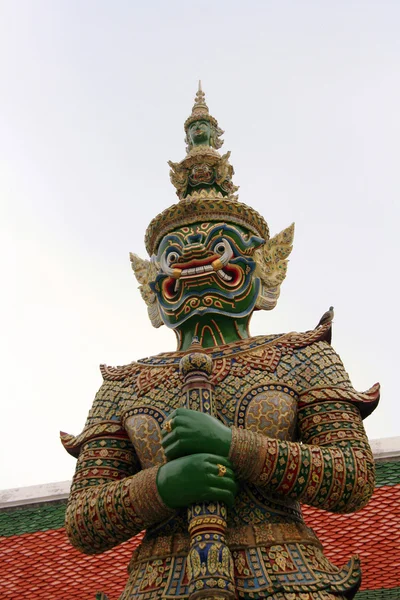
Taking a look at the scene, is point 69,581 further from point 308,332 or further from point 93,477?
point 308,332

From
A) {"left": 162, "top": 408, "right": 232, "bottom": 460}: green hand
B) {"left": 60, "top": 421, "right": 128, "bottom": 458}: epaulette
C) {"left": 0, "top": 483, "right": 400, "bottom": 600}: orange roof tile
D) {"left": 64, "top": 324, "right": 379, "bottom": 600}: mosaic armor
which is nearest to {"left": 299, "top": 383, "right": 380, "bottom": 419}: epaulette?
{"left": 64, "top": 324, "right": 379, "bottom": 600}: mosaic armor

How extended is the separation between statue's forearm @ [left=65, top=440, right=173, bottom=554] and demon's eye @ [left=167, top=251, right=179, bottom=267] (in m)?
1.12

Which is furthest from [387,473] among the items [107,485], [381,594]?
[107,485]

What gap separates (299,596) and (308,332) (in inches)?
62.1

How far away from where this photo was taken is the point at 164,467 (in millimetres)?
4074

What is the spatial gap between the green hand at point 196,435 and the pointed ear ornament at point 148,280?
4.38 feet

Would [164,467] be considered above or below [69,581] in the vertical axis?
above

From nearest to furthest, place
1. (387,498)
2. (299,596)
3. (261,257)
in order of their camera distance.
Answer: (299,596) < (261,257) < (387,498)

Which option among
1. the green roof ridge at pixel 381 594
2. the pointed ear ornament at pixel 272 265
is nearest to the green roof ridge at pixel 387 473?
the green roof ridge at pixel 381 594

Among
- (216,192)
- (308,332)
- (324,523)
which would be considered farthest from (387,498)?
(216,192)

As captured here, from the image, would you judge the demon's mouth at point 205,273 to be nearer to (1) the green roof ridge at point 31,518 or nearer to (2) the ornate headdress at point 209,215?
(2) the ornate headdress at point 209,215

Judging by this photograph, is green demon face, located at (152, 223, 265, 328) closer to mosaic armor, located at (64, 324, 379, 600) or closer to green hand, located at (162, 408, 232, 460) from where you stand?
mosaic armor, located at (64, 324, 379, 600)

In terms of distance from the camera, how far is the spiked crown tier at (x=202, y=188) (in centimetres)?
516

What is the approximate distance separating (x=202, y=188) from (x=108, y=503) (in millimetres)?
2180
